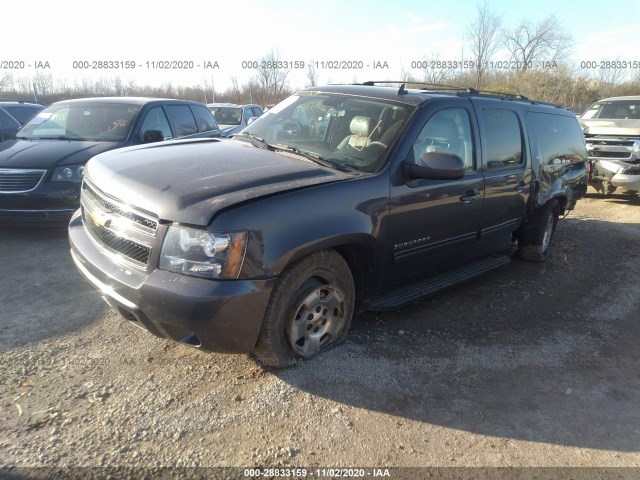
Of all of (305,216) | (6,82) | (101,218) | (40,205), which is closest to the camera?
(305,216)

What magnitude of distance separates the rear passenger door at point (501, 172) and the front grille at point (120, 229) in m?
2.96

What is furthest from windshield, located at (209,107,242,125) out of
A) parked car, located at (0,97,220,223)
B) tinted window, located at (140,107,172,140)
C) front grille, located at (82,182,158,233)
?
front grille, located at (82,182,158,233)

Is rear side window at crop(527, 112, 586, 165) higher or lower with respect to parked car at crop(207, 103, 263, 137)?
lower

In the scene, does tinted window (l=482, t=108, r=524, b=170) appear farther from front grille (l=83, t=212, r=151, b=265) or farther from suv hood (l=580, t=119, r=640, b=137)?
suv hood (l=580, t=119, r=640, b=137)

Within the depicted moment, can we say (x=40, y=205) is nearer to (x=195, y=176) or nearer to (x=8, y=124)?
(x=195, y=176)

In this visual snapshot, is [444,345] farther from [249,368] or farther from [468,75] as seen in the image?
[468,75]

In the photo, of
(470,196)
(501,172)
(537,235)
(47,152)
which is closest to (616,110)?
(537,235)

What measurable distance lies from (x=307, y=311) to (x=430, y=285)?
1.36 metres

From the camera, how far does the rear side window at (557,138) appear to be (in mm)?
5281

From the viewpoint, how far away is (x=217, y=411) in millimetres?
2734

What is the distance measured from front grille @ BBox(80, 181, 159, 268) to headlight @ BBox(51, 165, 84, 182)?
246 centimetres

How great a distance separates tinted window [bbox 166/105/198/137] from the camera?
7422 millimetres

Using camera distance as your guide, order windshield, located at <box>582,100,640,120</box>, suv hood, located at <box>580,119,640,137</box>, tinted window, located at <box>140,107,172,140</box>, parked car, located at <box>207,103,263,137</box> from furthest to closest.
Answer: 1. parked car, located at <box>207,103,263,137</box>
2. windshield, located at <box>582,100,640,120</box>
3. suv hood, located at <box>580,119,640,137</box>
4. tinted window, located at <box>140,107,172,140</box>

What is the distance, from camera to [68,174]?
5.40m
